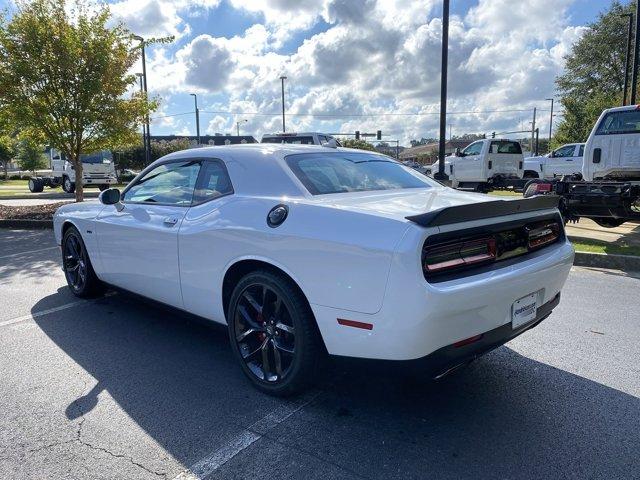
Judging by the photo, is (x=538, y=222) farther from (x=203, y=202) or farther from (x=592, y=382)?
(x=203, y=202)

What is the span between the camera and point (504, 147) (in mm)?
16391

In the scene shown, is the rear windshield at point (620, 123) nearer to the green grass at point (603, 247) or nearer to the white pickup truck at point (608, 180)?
the white pickup truck at point (608, 180)

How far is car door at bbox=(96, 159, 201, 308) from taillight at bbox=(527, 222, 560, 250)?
7.70 ft

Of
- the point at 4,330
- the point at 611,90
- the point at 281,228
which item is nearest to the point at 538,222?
the point at 281,228

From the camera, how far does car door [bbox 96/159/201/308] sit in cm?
373

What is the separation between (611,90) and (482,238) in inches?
1738

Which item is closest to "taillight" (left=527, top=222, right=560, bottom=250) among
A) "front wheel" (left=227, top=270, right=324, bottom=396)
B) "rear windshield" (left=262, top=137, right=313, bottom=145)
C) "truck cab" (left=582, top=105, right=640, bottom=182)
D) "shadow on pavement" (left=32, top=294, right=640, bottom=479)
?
"shadow on pavement" (left=32, top=294, right=640, bottom=479)

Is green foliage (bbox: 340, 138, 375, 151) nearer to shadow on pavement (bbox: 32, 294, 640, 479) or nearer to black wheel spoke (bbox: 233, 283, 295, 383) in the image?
shadow on pavement (bbox: 32, 294, 640, 479)

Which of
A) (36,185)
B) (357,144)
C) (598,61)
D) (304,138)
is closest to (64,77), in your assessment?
(304,138)

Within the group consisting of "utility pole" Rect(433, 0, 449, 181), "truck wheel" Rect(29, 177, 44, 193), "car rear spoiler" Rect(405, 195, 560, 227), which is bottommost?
"truck wheel" Rect(29, 177, 44, 193)

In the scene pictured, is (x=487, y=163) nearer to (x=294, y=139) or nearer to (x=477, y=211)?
(x=294, y=139)

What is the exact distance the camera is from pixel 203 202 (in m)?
3.57

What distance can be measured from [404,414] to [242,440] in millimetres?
936

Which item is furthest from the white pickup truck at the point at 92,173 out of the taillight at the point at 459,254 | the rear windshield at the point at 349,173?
the taillight at the point at 459,254
